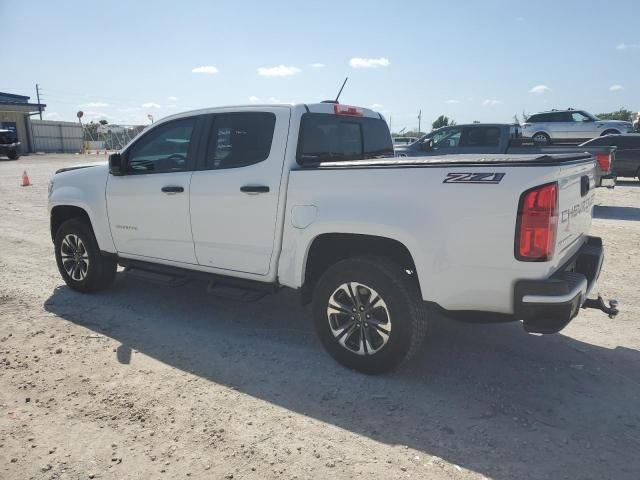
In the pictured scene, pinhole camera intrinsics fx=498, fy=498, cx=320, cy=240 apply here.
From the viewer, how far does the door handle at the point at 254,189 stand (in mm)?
3846

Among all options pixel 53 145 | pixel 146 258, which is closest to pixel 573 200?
pixel 146 258

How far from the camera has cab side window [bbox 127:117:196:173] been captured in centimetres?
450

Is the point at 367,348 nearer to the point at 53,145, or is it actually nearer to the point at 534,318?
the point at 534,318

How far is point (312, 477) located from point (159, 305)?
3140 mm

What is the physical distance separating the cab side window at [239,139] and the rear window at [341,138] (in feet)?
0.97

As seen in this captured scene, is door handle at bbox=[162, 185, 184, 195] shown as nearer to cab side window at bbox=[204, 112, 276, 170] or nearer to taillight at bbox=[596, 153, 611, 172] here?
cab side window at bbox=[204, 112, 276, 170]

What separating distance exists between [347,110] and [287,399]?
2.56 meters

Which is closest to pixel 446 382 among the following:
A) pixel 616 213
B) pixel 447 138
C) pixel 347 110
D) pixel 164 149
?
pixel 347 110

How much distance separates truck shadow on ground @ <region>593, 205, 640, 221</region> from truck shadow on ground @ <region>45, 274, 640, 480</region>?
6268 mm

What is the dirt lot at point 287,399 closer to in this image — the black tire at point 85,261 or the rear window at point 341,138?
the black tire at point 85,261

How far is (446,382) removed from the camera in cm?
352

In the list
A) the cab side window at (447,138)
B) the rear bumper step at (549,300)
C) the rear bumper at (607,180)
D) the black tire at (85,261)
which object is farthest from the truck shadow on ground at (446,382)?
the cab side window at (447,138)

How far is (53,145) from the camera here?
48.2 meters

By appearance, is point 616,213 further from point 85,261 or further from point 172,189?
point 85,261
